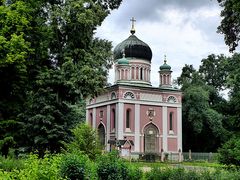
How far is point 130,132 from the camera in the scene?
3912cm

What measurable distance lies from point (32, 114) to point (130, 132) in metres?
18.9

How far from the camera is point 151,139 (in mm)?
40656

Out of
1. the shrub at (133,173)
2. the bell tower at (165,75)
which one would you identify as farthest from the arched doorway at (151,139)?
the shrub at (133,173)

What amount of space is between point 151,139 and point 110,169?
30275 millimetres

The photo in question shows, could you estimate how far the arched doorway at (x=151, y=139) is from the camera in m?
40.3

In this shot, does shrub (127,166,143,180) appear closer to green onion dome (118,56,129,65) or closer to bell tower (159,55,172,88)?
green onion dome (118,56,129,65)

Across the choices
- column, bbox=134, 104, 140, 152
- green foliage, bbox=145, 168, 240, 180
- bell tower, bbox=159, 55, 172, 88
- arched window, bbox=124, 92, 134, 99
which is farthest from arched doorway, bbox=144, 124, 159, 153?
green foliage, bbox=145, 168, 240, 180

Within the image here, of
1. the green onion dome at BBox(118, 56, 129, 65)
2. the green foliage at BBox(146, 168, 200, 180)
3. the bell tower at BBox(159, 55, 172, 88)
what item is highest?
the green onion dome at BBox(118, 56, 129, 65)

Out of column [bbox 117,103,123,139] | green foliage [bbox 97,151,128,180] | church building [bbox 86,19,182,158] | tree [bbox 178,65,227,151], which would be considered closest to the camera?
green foliage [bbox 97,151,128,180]

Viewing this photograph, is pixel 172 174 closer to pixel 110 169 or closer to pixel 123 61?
pixel 110 169

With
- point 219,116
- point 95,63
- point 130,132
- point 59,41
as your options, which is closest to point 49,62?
point 59,41

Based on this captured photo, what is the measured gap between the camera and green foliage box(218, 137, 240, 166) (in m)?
15.4

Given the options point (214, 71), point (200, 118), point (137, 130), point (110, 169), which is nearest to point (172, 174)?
point (110, 169)

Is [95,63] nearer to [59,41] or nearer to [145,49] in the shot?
[59,41]
